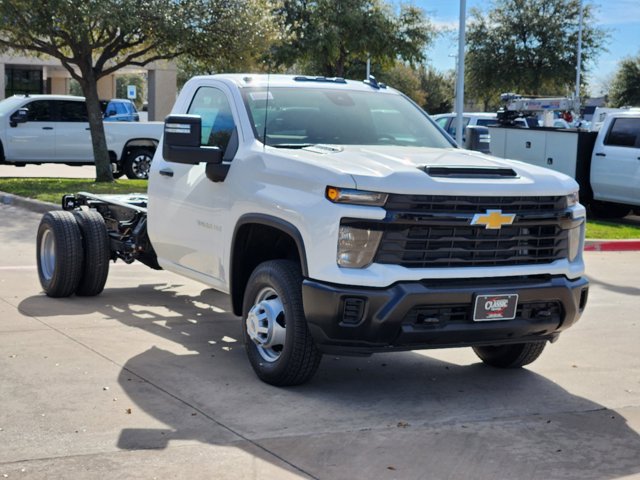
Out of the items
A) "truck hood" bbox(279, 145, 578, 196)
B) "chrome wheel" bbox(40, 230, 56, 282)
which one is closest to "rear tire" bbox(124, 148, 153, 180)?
"chrome wheel" bbox(40, 230, 56, 282)

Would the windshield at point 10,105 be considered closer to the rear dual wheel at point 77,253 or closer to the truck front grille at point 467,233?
the rear dual wheel at point 77,253

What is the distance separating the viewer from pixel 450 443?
18.1 ft

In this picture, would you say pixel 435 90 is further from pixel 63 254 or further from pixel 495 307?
pixel 495 307

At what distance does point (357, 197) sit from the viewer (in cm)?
584

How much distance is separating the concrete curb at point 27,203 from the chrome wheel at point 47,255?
639cm

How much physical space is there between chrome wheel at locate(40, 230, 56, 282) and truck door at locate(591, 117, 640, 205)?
10943 millimetres

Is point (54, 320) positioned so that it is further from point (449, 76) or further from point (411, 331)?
point (449, 76)

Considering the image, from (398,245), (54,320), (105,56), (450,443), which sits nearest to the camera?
(450,443)

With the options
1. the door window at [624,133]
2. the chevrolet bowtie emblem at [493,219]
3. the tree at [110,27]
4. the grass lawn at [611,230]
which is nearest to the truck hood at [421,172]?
the chevrolet bowtie emblem at [493,219]

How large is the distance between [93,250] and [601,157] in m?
11.3

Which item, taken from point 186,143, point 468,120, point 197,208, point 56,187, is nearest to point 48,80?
point 468,120

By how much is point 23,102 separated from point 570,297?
1855 centimetres

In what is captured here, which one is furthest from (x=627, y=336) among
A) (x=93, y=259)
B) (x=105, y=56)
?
(x=105, y=56)

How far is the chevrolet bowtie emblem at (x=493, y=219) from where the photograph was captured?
6.01 m
